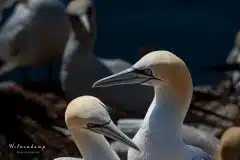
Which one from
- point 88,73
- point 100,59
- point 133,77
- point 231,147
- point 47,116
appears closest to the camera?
point 231,147

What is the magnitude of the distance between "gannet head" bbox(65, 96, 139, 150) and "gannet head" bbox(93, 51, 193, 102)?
0.15 m

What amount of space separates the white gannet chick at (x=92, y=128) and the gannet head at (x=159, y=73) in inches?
6.2

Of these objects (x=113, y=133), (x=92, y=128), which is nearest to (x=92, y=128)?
(x=92, y=128)

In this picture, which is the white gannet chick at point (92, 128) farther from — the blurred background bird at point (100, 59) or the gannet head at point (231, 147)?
the blurred background bird at point (100, 59)

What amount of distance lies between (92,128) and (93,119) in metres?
0.05

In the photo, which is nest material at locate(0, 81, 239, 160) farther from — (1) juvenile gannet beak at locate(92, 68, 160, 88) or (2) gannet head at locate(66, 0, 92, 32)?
(1) juvenile gannet beak at locate(92, 68, 160, 88)

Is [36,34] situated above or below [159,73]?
below

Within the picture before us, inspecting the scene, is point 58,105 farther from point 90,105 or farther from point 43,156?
point 90,105

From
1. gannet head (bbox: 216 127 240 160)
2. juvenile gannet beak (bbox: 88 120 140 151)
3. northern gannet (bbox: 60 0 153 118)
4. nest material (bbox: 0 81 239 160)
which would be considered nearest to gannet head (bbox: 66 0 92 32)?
northern gannet (bbox: 60 0 153 118)

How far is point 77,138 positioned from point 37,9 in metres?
3.25

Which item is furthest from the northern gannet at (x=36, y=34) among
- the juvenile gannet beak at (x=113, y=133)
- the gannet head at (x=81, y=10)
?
the juvenile gannet beak at (x=113, y=133)

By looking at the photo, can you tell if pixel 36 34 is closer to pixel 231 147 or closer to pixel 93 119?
pixel 93 119

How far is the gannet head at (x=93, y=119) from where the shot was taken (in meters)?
4.60

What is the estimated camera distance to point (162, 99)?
477 cm
